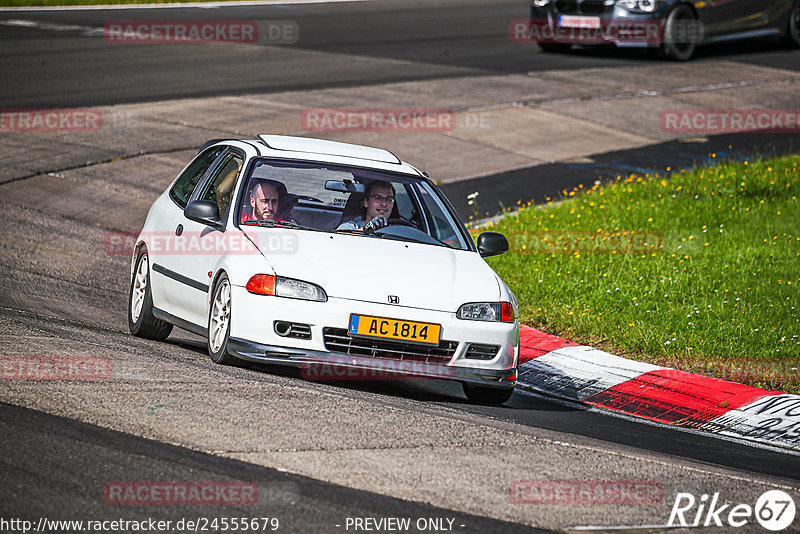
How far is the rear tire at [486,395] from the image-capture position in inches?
305

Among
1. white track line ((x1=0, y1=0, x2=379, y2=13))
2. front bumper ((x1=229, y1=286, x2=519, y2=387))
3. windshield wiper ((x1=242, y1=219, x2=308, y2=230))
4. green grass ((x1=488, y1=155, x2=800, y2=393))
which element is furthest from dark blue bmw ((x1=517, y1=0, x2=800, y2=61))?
front bumper ((x1=229, y1=286, x2=519, y2=387))

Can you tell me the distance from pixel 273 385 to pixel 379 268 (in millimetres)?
1092

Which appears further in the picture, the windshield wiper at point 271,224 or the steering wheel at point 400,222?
the steering wheel at point 400,222

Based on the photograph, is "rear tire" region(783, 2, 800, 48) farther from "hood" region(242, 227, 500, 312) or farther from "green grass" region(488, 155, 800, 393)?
"hood" region(242, 227, 500, 312)

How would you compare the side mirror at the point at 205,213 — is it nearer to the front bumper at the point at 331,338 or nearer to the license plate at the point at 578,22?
the front bumper at the point at 331,338

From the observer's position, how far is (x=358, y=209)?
8.47 meters

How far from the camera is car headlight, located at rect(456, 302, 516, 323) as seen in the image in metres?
7.28

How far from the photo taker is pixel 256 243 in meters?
7.54

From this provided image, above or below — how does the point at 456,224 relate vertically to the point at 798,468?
above

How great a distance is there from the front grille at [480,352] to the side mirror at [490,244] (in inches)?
41.3

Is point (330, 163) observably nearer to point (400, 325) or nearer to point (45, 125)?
point (400, 325)

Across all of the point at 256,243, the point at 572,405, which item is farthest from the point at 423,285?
the point at 572,405

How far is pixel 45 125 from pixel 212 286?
9.83m

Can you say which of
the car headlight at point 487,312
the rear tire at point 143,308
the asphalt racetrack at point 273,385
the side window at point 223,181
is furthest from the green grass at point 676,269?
the rear tire at point 143,308
